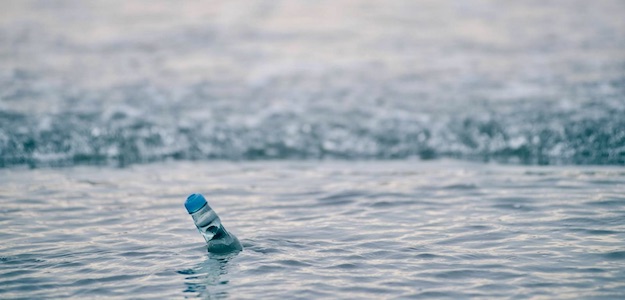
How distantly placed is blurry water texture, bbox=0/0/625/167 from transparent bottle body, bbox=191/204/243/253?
5.82 metres

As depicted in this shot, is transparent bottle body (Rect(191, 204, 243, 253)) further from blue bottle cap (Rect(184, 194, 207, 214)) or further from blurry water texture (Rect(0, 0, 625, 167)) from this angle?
blurry water texture (Rect(0, 0, 625, 167))

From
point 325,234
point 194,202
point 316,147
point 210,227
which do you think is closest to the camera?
point 194,202

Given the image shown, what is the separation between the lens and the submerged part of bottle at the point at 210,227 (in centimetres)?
635

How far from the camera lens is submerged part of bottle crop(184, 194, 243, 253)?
6348 mm

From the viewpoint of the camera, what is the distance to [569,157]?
11.9 m

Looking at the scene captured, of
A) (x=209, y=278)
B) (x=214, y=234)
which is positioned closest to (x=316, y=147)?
(x=214, y=234)

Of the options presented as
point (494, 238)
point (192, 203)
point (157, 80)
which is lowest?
point (494, 238)

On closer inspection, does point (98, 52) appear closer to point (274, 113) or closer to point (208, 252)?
point (274, 113)

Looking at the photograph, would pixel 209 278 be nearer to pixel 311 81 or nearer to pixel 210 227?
pixel 210 227

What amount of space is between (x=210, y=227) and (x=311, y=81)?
11.2 m

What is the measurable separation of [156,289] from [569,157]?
7459 millimetres

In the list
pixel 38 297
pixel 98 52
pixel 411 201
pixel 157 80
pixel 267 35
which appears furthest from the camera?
pixel 267 35

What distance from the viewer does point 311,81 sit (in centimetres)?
1786

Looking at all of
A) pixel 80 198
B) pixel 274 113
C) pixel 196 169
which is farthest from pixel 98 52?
pixel 80 198
